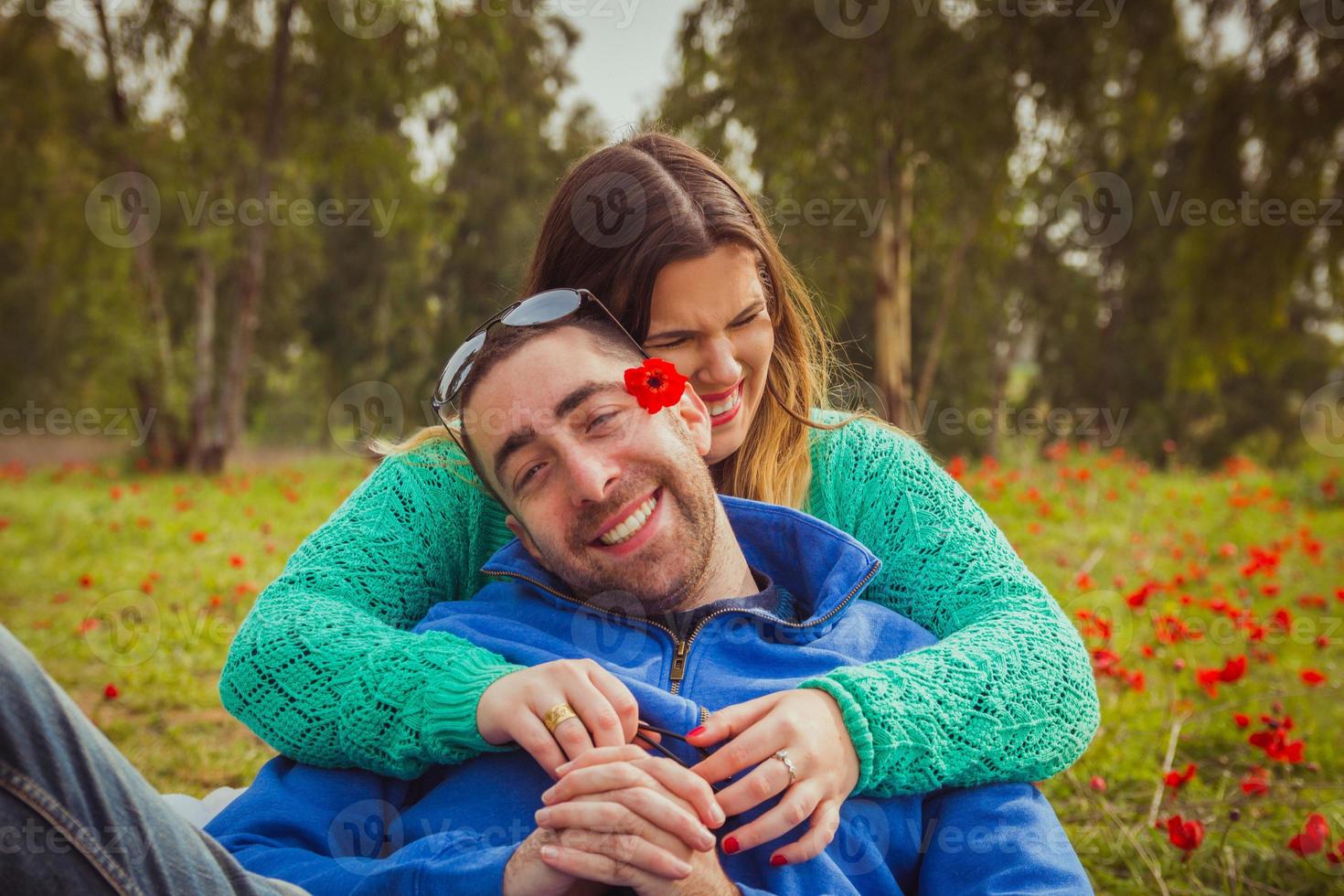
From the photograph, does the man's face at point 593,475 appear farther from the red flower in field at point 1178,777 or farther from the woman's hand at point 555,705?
the red flower in field at point 1178,777

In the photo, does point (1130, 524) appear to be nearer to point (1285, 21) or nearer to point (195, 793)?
point (1285, 21)

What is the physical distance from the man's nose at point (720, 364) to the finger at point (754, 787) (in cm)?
112

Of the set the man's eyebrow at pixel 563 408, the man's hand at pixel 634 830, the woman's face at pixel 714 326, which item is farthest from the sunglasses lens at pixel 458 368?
the man's hand at pixel 634 830

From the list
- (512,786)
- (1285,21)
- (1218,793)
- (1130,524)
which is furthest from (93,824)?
(1285,21)

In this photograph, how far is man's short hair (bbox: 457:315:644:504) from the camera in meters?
2.27

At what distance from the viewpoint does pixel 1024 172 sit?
10.3 meters

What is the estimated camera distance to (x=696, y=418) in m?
2.45

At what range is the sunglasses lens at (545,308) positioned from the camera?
91.7 inches

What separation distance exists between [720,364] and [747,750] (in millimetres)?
1117

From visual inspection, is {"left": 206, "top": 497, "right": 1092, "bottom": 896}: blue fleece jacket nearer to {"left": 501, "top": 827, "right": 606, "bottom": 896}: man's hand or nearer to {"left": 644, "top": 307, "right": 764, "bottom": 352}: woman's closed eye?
{"left": 501, "top": 827, "right": 606, "bottom": 896}: man's hand

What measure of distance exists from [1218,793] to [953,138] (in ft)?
24.5

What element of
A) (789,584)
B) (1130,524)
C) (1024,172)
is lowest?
(1130,524)

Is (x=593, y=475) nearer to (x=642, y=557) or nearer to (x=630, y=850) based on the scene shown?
(x=642, y=557)

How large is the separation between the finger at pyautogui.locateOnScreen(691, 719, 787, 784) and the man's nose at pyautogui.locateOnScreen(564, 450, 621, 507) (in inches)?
22.8
